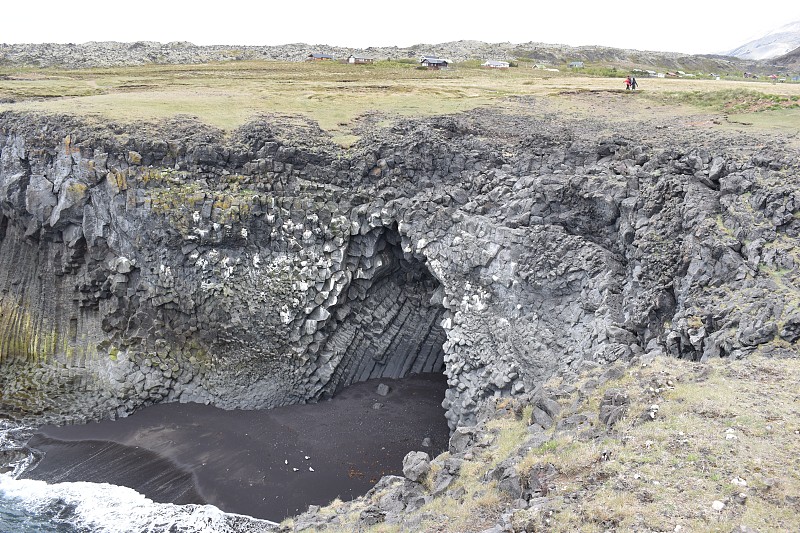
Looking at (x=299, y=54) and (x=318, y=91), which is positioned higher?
(x=299, y=54)

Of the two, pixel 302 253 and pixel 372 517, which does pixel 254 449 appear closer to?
pixel 302 253

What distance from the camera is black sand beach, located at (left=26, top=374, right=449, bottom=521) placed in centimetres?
2527

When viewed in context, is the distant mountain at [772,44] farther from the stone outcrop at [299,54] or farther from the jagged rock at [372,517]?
the jagged rock at [372,517]

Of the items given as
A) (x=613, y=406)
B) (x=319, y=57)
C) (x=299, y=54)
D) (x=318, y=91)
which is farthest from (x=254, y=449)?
(x=299, y=54)

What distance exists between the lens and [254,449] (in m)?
27.6

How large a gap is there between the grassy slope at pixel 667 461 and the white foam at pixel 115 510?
9588 mm

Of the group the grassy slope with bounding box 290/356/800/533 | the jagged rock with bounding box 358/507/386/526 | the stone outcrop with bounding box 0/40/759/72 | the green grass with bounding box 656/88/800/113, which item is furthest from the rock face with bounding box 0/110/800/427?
the stone outcrop with bounding box 0/40/759/72

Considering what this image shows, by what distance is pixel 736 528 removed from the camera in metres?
9.26

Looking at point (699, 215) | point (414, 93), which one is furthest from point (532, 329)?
point (414, 93)

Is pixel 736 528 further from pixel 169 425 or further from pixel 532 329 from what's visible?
pixel 169 425

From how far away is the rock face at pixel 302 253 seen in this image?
2569cm

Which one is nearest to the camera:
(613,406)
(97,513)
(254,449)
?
(613,406)

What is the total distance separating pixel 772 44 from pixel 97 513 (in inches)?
6518

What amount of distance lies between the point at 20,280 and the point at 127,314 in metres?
7.46
